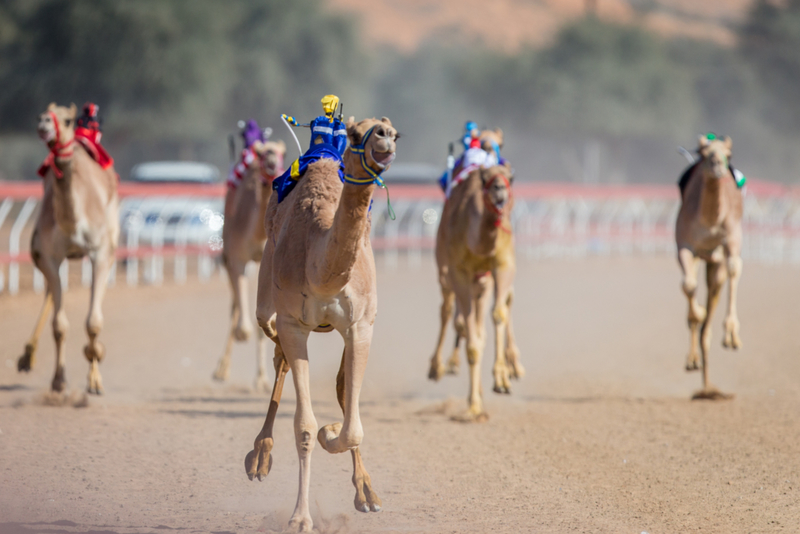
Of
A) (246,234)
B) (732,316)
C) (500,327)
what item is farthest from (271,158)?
(732,316)

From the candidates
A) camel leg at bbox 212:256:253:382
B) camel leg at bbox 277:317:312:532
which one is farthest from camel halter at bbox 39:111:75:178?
camel leg at bbox 277:317:312:532

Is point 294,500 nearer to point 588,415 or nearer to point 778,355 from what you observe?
point 588,415

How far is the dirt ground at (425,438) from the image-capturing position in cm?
546

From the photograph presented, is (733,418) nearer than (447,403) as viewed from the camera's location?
Yes

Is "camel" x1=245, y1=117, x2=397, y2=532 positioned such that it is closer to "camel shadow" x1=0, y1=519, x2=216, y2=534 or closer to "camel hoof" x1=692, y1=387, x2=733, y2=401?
"camel shadow" x1=0, y1=519, x2=216, y2=534

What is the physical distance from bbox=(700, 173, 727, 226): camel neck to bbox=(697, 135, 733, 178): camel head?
0.44 ft

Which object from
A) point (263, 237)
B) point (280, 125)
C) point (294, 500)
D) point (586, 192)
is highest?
point (280, 125)

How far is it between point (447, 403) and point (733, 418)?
8.08 feet

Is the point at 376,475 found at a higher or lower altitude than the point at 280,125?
lower

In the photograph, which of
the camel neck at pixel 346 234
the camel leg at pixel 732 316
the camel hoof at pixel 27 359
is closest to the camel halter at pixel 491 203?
the camel leg at pixel 732 316

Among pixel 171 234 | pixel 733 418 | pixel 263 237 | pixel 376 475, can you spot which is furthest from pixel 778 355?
pixel 171 234

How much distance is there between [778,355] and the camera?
1159 centimetres

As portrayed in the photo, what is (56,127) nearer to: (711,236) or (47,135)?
(47,135)

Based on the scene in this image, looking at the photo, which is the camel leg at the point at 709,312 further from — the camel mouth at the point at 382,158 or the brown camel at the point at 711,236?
the camel mouth at the point at 382,158
